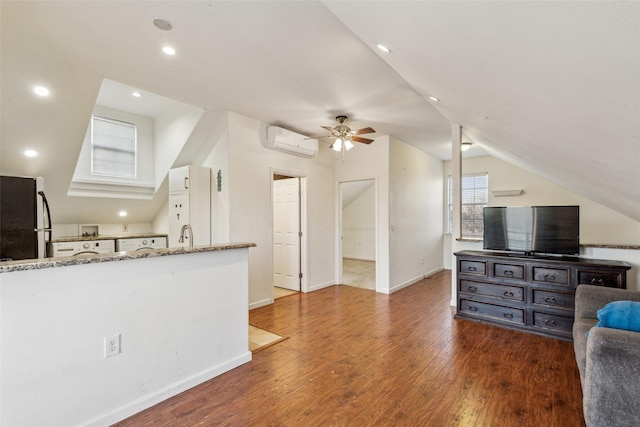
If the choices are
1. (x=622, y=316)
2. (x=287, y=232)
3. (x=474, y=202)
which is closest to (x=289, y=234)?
(x=287, y=232)

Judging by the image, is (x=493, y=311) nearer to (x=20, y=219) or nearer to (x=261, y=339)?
(x=261, y=339)

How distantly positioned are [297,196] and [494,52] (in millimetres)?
4091

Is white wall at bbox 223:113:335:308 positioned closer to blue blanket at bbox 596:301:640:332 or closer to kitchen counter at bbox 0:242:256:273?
kitchen counter at bbox 0:242:256:273

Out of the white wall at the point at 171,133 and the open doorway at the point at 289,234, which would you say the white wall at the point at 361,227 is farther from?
the white wall at the point at 171,133

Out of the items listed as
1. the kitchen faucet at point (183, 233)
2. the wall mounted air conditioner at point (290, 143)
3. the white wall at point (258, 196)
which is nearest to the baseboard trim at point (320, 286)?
the white wall at point (258, 196)

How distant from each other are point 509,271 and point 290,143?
336cm

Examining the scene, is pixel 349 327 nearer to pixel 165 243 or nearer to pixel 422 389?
pixel 422 389

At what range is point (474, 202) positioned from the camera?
6715mm

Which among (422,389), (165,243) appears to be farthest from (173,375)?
(165,243)

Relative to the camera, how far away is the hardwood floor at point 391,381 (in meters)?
1.92

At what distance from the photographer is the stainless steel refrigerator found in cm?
253

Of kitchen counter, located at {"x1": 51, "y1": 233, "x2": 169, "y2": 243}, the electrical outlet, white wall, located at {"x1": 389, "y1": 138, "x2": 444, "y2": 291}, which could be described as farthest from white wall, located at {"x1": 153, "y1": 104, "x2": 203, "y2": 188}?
white wall, located at {"x1": 389, "y1": 138, "x2": 444, "y2": 291}

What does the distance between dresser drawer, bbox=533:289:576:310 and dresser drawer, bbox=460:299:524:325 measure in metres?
0.22

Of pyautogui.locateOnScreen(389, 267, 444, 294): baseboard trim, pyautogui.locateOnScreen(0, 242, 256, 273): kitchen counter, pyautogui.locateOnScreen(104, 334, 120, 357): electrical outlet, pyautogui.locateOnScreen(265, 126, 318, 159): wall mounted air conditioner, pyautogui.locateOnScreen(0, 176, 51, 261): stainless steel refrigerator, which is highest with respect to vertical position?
pyautogui.locateOnScreen(265, 126, 318, 159): wall mounted air conditioner
